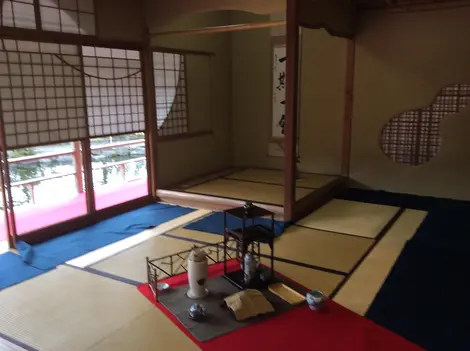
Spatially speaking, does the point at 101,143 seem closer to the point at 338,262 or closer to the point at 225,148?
the point at 225,148

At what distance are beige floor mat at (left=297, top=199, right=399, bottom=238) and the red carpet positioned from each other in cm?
164

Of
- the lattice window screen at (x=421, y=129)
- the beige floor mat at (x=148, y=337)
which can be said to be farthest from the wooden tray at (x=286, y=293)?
the lattice window screen at (x=421, y=129)

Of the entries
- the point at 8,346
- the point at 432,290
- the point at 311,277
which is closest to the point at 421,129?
the point at 432,290

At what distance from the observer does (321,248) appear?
12.7 ft

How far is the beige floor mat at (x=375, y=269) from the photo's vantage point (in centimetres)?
Result: 294

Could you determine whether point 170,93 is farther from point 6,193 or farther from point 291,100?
point 6,193

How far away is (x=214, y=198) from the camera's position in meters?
5.08

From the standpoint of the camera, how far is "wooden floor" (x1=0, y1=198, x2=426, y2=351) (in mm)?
2592

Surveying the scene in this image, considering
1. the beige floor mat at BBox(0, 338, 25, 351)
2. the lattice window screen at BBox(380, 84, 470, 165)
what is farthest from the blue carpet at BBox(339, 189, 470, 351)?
the beige floor mat at BBox(0, 338, 25, 351)

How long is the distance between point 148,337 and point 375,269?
1812 mm

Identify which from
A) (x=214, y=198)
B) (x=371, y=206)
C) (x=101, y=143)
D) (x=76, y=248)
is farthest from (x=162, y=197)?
(x=371, y=206)

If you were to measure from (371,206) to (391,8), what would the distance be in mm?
2503

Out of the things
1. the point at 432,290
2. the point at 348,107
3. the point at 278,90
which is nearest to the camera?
the point at 432,290

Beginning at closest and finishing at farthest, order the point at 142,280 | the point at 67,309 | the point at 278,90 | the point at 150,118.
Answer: the point at 67,309, the point at 142,280, the point at 150,118, the point at 278,90
